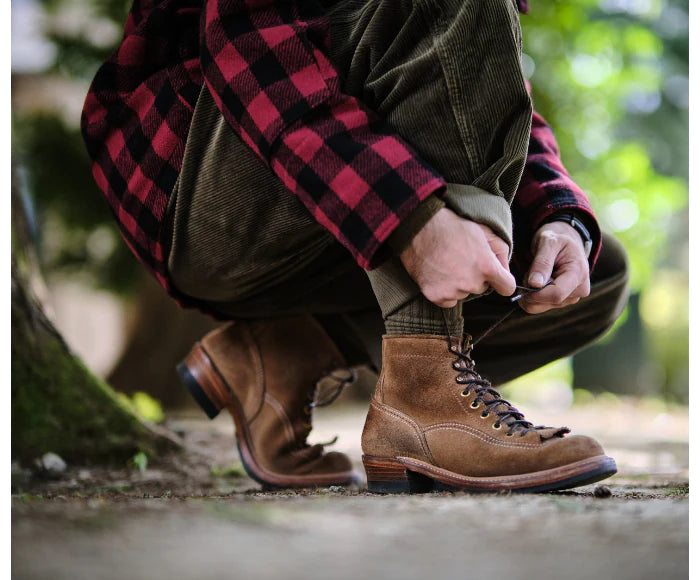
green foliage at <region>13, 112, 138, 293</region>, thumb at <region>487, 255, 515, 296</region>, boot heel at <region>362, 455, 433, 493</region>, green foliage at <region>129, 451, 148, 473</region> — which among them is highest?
green foliage at <region>13, 112, 138, 293</region>

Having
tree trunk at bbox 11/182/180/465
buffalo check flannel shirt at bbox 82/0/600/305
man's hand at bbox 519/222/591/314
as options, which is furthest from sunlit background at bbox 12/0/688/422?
man's hand at bbox 519/222/591/314

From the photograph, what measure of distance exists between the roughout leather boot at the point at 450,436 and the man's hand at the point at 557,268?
194 mm

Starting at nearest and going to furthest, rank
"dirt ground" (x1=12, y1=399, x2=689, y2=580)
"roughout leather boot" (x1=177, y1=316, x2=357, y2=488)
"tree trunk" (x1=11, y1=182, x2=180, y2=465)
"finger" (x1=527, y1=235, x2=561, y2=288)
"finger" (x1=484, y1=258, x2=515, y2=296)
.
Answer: "dirt ground" (x1=12, y1=399, x2=689, y2=580)
"finger" (x1=484, y1=258, x2=515, y2=296)
"finger" (x1=527, y1=235, x2=561, y2=288)
"roughout leather boot" (x1=177, y1=316, x2=357, y2=488)
"tree trunk" (x1=11, y1=182, x2=180, y2=465)

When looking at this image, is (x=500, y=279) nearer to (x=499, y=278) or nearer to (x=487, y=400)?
(x=499, y=278)

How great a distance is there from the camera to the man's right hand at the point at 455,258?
3.03 feet

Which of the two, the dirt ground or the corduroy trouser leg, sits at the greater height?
the corduroy trouser leg

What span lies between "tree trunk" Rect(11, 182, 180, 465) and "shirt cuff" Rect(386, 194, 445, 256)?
1.05 m

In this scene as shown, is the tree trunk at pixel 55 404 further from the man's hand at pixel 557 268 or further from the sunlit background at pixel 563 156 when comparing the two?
the man's hand at pixel 557 268

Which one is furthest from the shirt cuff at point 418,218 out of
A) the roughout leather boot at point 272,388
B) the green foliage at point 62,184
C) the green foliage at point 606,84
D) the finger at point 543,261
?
the green foliage at point 606,84

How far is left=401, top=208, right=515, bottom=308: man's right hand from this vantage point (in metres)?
0.92

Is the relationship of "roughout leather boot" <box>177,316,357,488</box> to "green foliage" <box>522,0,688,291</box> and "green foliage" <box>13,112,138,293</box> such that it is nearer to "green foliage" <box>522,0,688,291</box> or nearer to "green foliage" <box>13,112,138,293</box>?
"green foliage" <box>13,112,138,293</box>

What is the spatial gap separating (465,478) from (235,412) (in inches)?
24.5

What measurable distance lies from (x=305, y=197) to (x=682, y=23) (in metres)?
5.67
